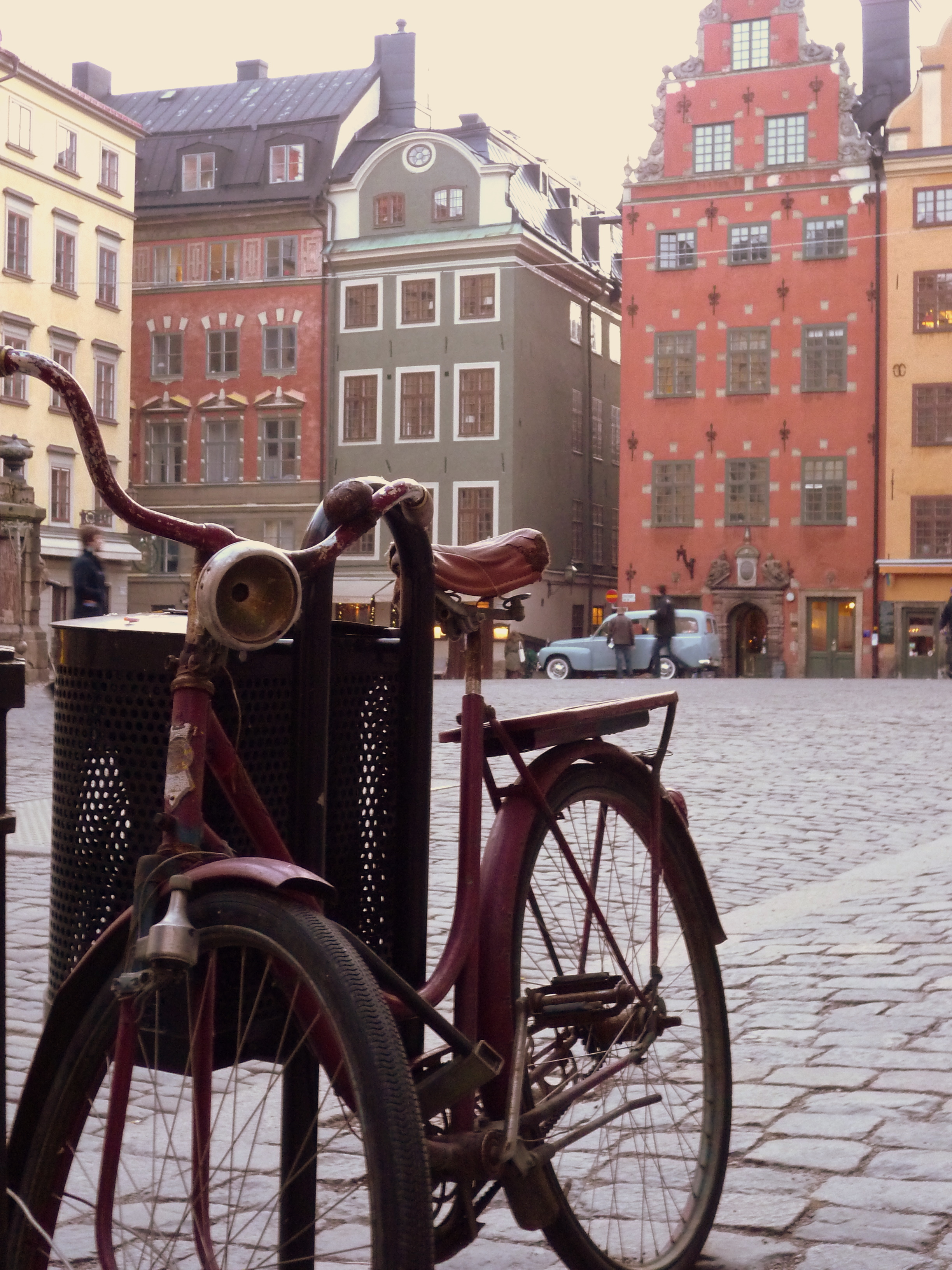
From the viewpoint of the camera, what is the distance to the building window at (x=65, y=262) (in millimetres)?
42438

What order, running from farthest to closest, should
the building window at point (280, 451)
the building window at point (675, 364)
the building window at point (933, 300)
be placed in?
the building window at point (280, 451) → the building window at point (675, 364) → the building window at point (933, 300)

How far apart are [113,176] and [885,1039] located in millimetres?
43293

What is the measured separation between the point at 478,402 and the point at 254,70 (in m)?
14.5

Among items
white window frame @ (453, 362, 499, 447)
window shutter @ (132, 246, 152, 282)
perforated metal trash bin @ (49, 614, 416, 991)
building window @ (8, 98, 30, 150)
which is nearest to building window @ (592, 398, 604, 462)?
white window frame @ (453, 362, 499, 447)

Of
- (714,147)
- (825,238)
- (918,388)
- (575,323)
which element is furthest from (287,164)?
(918,388)

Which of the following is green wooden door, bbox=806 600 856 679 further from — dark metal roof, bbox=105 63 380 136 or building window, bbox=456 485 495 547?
dark metal roof, bbox=105 63 380 136

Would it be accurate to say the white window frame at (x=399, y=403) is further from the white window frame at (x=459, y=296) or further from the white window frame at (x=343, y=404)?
the white window frame at (x=459, y=296)

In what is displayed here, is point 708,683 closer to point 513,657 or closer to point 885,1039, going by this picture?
point 513,657

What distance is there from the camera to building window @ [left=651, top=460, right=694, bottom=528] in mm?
43750

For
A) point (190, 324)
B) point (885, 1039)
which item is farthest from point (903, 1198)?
point (190, 324)

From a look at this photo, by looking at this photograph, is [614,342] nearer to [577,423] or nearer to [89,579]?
[577,423]

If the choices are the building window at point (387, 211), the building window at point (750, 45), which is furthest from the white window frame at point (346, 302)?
the building window at point (750, 45)

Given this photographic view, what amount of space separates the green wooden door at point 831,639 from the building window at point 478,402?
1000 cm

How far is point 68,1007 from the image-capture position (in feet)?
7.04
